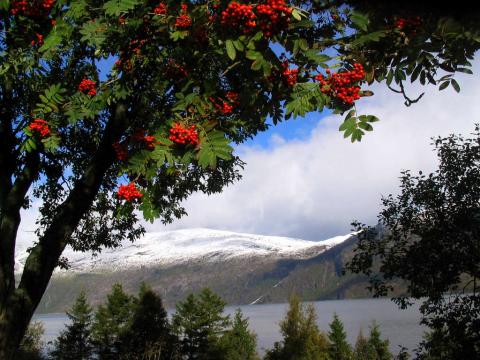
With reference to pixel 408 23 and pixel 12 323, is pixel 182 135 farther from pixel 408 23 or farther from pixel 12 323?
pixel 12 323

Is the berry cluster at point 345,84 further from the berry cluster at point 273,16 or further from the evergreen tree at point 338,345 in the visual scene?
the evergreen tree at point 338,345

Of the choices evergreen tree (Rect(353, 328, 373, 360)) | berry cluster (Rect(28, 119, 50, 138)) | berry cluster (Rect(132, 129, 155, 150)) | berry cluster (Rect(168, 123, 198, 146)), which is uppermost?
berry cluster (Rect(28, 119, 50, 138))

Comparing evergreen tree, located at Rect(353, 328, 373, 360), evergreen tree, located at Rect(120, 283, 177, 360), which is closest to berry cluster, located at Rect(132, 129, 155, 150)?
evergreen tree, located at Rect(120, 283, 177, 360)

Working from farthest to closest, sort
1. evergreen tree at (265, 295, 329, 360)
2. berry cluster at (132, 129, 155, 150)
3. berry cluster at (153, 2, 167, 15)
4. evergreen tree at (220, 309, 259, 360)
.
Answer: evergreen tree at (220, 309, 259, 360) < evergreen tree at (265, 295, 329, 360) < berry cluster at (153, 2, 167, 15) < berry cluster at (132, 129, 155, 150)

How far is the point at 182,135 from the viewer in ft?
11.8

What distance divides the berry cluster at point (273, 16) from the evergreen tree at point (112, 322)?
4697 cm

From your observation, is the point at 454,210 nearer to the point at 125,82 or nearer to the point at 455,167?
the point at 455,167

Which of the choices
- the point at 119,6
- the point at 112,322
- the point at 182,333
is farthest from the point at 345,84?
the point at 112,322

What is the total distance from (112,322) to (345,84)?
48521 millimetres

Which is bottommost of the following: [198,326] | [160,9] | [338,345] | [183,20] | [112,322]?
[338,345]

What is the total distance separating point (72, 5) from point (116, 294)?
46.6m

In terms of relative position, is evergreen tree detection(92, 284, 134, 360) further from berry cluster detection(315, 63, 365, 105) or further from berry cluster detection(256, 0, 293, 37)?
berry cluster detection(256, 0, 293, 37)

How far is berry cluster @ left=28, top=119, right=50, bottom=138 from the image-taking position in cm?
598

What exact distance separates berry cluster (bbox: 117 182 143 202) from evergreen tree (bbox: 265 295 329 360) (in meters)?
33.1
